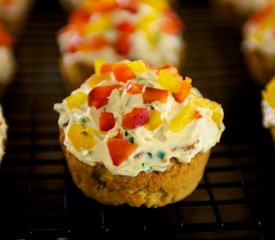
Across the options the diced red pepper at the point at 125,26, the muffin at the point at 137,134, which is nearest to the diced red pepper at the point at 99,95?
the muffin at the point at 137,134

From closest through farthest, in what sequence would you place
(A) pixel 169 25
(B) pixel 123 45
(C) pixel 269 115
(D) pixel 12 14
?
1. (C) pixel 269 115
2. (B) pixel 123 45
3. (A) pixel 169 25
4. (D) pixel 12 14

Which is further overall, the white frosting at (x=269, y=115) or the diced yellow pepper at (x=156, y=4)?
the diced yellow pepper at (x=156, y=4)

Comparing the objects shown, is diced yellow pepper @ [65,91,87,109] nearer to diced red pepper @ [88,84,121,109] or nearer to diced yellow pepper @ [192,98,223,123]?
diced red pepper @ [88,84,121,109]

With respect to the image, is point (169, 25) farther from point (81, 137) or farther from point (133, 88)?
point (81, 137)

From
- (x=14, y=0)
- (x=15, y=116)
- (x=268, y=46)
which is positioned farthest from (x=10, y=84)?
(x=268, y=46)

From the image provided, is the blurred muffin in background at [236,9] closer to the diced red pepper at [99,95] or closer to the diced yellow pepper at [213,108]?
the diced yellow pepper at [213,108]

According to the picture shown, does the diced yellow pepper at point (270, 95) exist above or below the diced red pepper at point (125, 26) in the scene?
below

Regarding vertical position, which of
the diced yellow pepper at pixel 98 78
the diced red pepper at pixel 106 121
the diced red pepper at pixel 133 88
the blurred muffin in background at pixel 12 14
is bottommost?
the diced red pepper at pixel 106 121

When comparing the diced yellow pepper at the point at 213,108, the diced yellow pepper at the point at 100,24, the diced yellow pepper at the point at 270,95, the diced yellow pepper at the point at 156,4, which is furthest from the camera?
the diced yellow pepper at the point at 156,4

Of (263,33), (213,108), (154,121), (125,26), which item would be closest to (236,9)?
(263,33)
